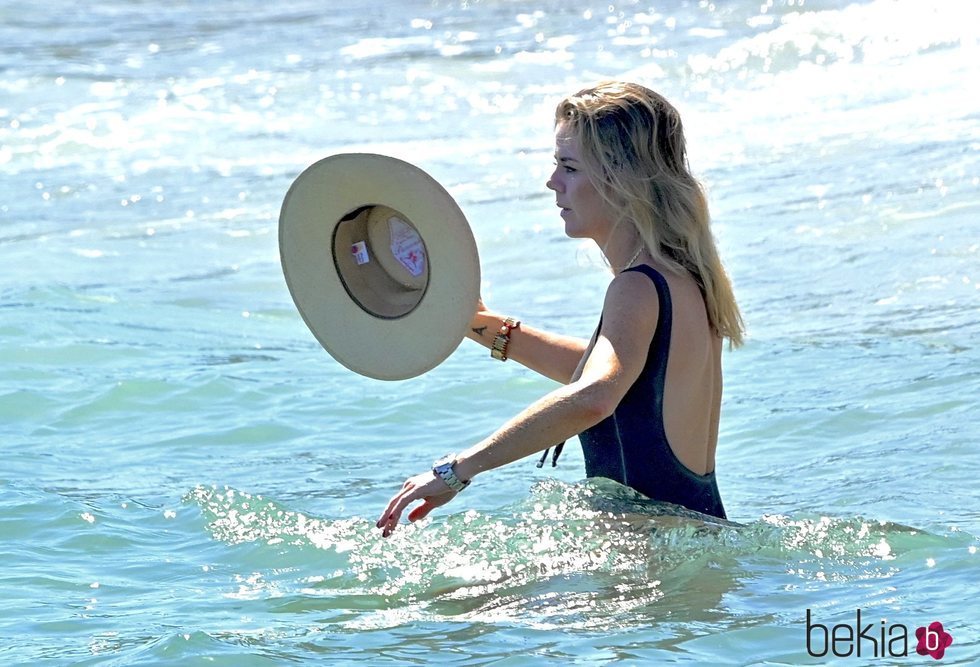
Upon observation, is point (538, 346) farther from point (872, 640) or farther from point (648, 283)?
point (872, 640)

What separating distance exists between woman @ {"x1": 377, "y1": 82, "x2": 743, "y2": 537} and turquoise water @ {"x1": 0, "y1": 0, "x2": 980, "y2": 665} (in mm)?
173

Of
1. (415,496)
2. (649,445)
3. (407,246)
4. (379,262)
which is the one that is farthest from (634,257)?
(415,496)

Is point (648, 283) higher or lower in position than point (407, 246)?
lower

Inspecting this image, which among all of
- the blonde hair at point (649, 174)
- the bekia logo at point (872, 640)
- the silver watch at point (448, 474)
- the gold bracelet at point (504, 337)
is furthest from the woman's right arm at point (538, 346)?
the bekia logo at point (872, 640)

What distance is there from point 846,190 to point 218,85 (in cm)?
811

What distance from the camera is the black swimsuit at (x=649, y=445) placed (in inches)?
159

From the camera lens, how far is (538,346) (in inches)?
183

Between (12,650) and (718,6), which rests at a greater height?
(718,6)

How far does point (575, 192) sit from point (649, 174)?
0.68 ft

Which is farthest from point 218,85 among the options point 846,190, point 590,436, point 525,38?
point 590,436

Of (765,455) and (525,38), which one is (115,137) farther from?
(765,455)

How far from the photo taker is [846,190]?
10531mm

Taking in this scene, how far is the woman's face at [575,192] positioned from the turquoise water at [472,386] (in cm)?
76

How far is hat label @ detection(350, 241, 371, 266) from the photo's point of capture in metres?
4.30
